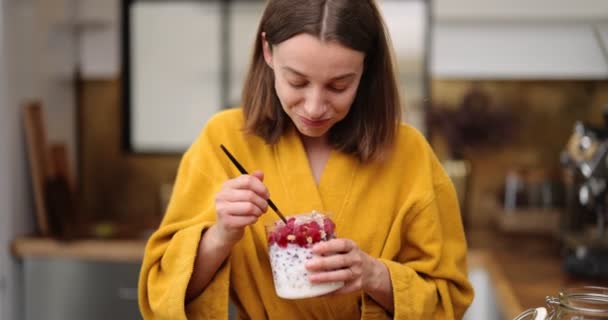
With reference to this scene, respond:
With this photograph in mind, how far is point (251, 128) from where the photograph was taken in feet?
4.69

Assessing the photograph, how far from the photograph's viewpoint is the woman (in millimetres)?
1251

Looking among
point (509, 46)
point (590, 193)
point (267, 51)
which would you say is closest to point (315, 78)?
point (267, 51)

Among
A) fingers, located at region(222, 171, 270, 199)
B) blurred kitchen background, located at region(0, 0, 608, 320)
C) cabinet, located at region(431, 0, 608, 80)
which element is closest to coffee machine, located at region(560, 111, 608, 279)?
blurred kitchen background, located at region(0, 0, 608, 320)

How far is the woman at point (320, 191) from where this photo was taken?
49.3 inches

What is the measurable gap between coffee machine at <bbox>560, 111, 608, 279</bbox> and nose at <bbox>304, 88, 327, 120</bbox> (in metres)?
1.41

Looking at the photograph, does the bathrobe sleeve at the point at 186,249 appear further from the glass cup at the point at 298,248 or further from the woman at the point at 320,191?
the glass cup at the point at 298,248

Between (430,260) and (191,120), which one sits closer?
(430,260)

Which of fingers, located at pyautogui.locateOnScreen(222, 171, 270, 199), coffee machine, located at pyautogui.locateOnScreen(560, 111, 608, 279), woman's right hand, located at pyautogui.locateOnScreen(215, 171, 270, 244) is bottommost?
coffee machine, located at pyautogui.locateOnScreen(560, 111, 608, 279)

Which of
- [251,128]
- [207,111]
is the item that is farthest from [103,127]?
[251,128]

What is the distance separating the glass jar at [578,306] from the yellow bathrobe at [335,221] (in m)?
0.28

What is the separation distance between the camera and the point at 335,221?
55.8 inches

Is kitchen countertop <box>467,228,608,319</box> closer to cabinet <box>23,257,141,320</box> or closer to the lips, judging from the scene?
the lips

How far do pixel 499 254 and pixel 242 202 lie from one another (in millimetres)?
1959

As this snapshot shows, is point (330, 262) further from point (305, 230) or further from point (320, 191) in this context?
point (320, 191)
